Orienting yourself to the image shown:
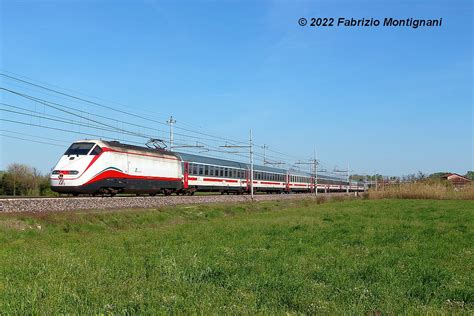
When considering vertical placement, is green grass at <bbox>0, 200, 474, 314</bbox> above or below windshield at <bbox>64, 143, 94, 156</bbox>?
below

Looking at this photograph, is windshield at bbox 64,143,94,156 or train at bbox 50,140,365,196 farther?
windshield at bbox 64,143,94,156

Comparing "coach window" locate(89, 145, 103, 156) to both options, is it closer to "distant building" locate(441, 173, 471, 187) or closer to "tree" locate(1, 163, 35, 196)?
"tree" locate(1, 163, 35, 196)

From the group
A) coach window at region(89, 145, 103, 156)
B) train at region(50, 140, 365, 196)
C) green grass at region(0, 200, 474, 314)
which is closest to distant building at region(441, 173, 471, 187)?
train at region(50, 140, 365, 196)

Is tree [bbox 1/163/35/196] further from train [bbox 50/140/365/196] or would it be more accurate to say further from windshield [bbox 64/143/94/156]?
windshield [bbox 64/143/94/156]

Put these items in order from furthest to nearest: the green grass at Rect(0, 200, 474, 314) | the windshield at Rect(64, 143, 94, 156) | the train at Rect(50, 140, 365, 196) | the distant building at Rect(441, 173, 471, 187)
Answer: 1. the distant building at Rect(441, 173, 471, 187)
2. the windshield at Rect(64, 143, 94, 156)
3. the train at Rect(50, 140, 365, 196)
4. the green grass at Rect(0, 200, 474, 314)

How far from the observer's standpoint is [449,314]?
5.81 meters

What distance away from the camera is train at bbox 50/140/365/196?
29719 millimetres

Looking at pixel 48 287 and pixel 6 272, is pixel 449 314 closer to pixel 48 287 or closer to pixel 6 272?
pixel 48 287

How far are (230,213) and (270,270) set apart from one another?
71.2ft

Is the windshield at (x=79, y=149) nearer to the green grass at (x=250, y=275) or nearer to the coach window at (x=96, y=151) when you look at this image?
the coach window at (x=96, y=151)

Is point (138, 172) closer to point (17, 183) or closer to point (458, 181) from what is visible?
point (17, 183)

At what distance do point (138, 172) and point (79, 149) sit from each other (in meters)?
5.89

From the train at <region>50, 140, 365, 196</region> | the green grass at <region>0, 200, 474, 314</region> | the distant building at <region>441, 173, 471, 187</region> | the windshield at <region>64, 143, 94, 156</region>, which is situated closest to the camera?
the green grass at <region>0, 200, 474, 314</region>

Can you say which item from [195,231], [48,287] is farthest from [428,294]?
[195,231]
